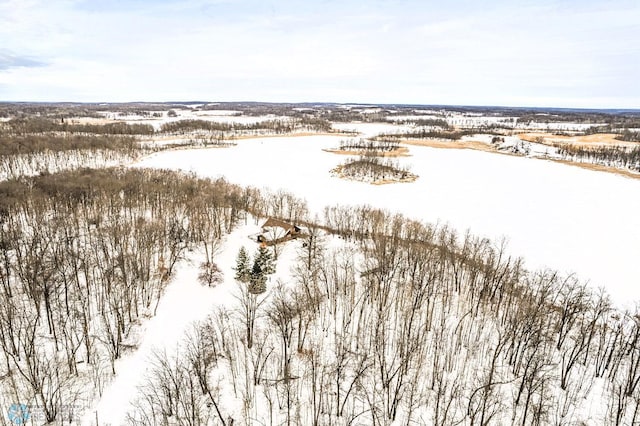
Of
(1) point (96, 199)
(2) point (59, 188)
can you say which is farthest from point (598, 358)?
(2) point (59, 188)

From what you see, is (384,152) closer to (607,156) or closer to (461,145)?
(461,145)

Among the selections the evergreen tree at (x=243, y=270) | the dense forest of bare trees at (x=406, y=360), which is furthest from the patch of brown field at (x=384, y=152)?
the evergreen tree at (x=243, y=270)

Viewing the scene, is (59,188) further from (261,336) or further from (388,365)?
(388,365)

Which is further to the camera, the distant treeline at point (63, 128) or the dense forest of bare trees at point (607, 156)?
the distant treeline at point (63, 128)

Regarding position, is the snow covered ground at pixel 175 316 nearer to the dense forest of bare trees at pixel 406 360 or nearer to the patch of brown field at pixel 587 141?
the dense forest of bare trees at pixel 406 360

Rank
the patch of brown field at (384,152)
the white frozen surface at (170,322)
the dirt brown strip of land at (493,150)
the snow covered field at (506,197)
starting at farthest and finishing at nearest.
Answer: the patch of brown field at (384,152) < the dirt brown strip of land at (493,150) < the snow covered field at (506,197) < the white frozen surface at (170,322)

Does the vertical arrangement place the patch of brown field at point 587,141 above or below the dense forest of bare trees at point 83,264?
above

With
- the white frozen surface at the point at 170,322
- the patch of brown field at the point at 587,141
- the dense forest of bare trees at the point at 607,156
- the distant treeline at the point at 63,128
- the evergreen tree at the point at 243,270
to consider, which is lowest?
the white frozen surface at the point at 170,322

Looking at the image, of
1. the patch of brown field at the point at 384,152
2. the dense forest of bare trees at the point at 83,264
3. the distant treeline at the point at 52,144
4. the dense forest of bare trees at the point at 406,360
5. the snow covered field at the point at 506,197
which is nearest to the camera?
the dense forest of bare trees at the point at 406,360

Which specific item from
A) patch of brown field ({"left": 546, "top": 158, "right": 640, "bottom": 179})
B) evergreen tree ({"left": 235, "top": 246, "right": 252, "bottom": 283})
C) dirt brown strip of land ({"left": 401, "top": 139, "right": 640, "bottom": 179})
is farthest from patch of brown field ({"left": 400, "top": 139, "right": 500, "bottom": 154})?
evergreen tree ({"left": 235, "top": 246, "right": 252, "bottom": 283})
